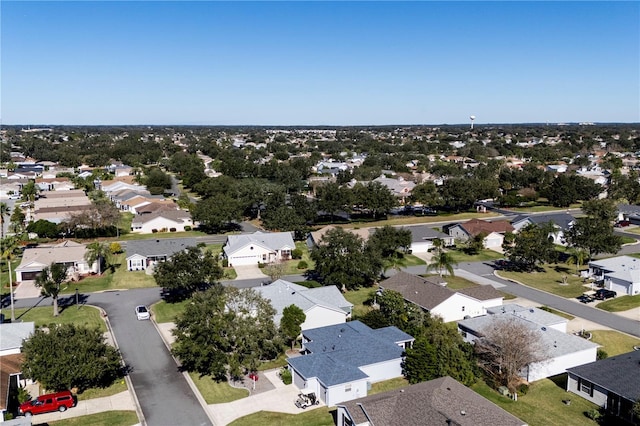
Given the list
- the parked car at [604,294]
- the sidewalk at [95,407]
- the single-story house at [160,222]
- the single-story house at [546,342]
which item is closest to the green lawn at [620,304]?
the parked car at [604,294]

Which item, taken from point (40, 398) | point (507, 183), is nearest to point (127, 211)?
point (40, 398)

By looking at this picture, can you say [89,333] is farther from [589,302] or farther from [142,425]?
[589,302]

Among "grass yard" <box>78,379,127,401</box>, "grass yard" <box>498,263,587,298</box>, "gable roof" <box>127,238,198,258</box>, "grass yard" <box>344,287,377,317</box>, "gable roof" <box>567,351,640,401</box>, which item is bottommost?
"grass yard" <box>78,379,127,401</box>

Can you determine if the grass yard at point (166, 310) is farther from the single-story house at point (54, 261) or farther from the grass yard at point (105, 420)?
the grass yard at point (105, 420)

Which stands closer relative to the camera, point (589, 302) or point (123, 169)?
point (589, 302)

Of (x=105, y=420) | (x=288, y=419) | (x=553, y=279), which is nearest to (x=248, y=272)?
(x=105, y=420)

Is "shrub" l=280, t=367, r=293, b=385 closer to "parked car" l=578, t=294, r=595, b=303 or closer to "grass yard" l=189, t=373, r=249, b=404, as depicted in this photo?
"grass yard" l=189, t=373, r=249, b=404

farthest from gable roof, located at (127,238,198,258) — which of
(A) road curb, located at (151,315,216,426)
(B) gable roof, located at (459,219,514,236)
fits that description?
(B) gable roof, located at (459,219,514,236)
